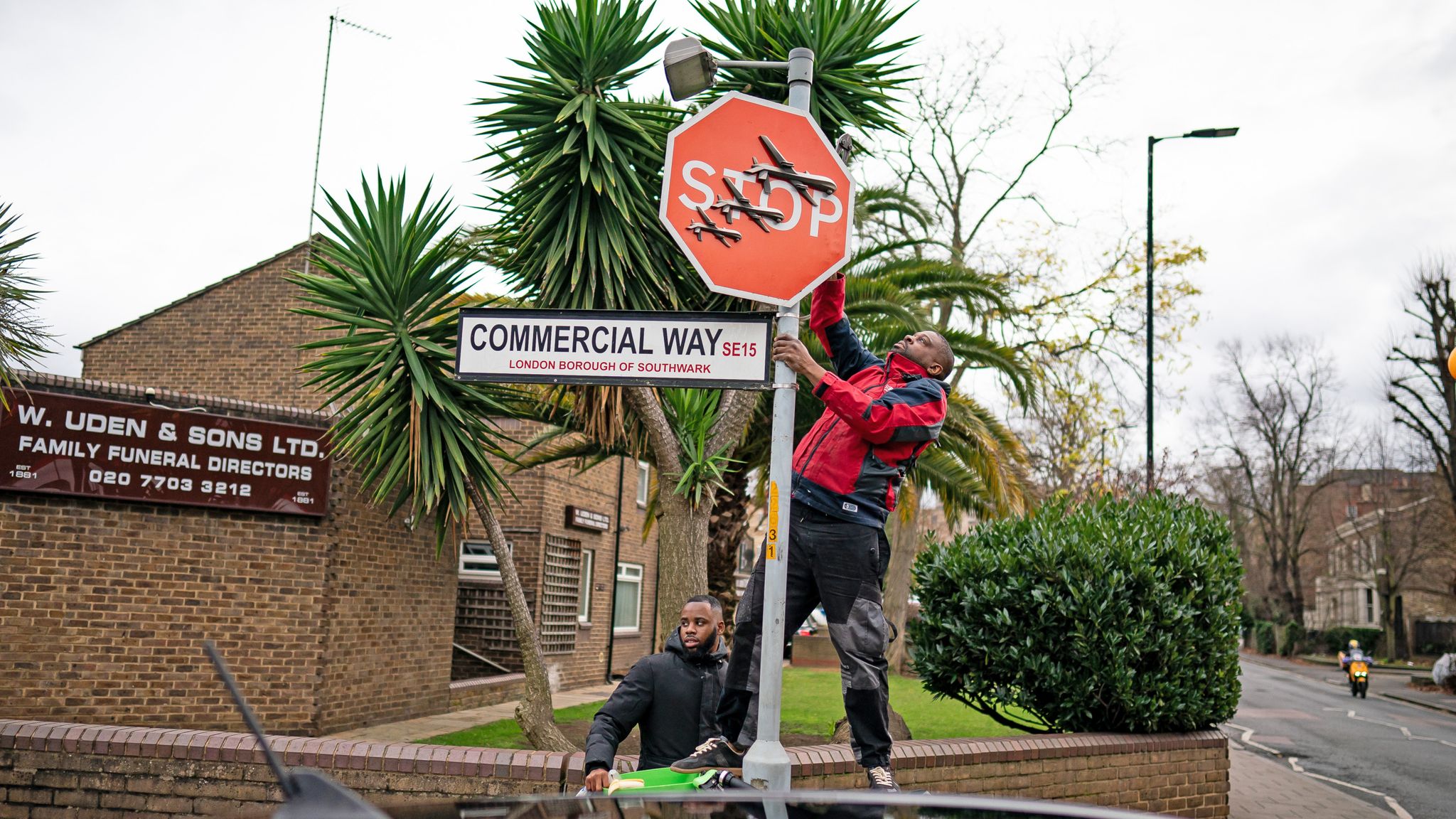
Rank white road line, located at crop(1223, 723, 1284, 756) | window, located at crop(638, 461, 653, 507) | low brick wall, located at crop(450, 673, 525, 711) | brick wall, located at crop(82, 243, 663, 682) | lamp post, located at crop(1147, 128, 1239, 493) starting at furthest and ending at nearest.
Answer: window, located at crop(638, 461, 653, 507) → brick wall, located at crop(82, 243, 663, 682) → lamp post, located at crop(1147, 128, 1239, 493) → white road line, located at crop(1223, 723, 1284, 756) → low brick wall, located at crop(450, 673, 525, 711)

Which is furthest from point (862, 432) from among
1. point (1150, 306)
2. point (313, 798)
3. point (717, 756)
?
point (1150, 306)

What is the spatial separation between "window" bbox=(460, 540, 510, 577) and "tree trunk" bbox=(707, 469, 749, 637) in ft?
20.6

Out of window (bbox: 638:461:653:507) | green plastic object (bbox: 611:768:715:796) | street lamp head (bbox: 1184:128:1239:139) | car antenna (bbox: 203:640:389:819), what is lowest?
green plastic object (bbox: 611:768:715:796)

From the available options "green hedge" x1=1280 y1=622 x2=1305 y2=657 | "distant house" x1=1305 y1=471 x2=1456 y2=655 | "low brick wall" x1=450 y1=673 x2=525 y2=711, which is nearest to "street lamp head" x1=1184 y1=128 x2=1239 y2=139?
"low brick wall" x1=450 y1=673 x2=525 y2=711

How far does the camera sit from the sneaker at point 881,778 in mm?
4066

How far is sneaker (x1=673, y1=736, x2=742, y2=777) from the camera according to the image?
4285mm

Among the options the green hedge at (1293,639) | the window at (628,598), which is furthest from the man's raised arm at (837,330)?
the green hedge at (1293,639)

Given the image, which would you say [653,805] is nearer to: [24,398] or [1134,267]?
[24,398]

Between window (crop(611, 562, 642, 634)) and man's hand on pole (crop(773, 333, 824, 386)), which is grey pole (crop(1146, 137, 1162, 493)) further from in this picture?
man's hand on pole (crop(773, 333, 824, 386))

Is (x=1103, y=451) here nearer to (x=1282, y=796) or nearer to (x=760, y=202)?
(x=1282, y=796)

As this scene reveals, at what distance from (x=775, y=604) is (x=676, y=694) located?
52.8 inches

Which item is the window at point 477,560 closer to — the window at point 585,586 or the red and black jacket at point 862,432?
the window at point 585,586

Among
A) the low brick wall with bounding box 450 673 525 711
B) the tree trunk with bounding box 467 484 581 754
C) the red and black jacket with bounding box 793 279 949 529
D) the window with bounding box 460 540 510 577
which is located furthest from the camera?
Answer: the window with bounding box 460 540 510 577

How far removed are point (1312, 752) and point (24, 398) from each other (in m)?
16.2
